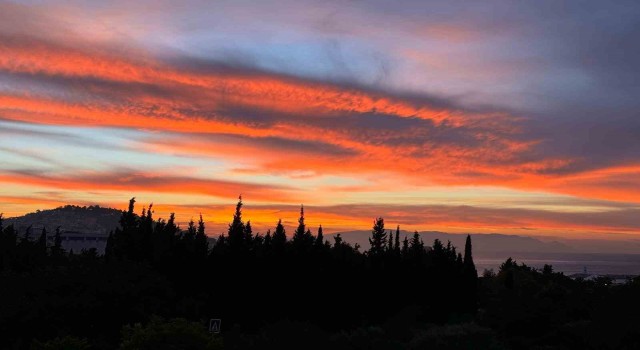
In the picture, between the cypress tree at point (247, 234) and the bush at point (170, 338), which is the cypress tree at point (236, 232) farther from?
the bush at point (170, 338)

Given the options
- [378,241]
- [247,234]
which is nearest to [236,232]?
[247,234]

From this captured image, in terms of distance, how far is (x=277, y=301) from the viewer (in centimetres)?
5959

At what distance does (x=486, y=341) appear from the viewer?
152 ft

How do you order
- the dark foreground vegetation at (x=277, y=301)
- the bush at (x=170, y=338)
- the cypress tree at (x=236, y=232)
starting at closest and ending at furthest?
the bush at (x=170, y=338)
the dark foreground vegetation at (x=277, y=301)
the cypress tree at (x=236, y=232)

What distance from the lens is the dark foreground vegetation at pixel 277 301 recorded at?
43.6 metres

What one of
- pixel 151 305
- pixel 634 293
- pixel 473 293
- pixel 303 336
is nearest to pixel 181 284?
pixel 151 305

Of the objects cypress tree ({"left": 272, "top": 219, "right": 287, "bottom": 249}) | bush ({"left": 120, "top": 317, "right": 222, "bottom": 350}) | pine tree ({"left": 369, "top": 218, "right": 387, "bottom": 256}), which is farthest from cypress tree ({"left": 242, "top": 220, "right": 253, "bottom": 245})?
bush ({"left": 120, "top": 317, "right": 222, "bottom": 350})

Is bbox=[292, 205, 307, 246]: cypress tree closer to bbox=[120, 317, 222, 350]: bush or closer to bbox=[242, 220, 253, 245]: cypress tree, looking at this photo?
bbox=[242, 220, 253, 245]: cypress tree

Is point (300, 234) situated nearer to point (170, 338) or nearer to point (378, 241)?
point (378, 241)

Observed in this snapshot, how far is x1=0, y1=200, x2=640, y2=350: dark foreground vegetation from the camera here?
43594mm

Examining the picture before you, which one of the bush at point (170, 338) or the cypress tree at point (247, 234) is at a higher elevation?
the cypress tree at point (247, 234)

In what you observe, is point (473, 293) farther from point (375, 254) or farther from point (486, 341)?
point (486, 341)

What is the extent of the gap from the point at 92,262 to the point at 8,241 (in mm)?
39595

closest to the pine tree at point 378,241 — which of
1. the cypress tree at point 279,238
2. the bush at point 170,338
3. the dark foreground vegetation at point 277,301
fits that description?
the dark foreground vegetation at point 277,301
